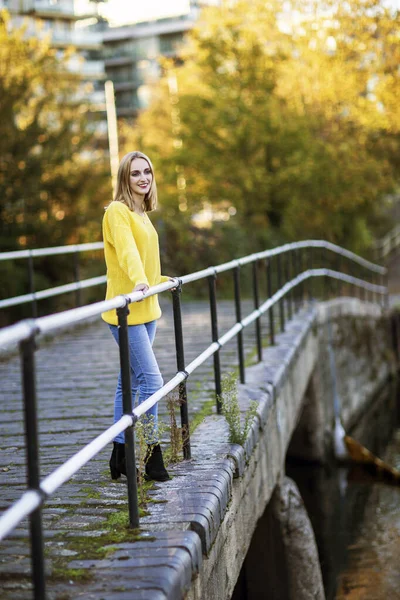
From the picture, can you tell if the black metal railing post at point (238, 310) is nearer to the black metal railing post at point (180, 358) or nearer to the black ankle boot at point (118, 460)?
the black metal railing post at point (180, 358)

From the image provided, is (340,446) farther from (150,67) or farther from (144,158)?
(150,67)

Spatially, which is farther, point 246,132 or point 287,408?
point 246,132

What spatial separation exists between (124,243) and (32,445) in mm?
1811

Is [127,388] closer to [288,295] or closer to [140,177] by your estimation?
[140,177]

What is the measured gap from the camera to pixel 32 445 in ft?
8.44

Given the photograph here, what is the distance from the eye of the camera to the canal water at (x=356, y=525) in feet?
25.8

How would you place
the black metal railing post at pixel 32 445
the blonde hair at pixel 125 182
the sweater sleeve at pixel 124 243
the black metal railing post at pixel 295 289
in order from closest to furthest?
the black metal railing post at pixel 32 445, the sweater sleeve at pixel 124 243, the blonde hair at pixel 125 182, the black metal railing post at pixel 295 289

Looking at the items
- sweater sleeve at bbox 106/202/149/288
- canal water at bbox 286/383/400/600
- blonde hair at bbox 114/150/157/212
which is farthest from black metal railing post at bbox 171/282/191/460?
canal water at bbox 286/383/400/600

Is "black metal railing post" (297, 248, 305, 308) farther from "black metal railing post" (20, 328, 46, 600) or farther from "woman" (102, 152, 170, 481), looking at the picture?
"black metal railing post" (20, 328, 46, 600)

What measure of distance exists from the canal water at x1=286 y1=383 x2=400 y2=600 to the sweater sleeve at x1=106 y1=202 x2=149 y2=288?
4443 mm

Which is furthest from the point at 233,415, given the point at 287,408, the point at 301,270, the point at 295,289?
the point at 301,270

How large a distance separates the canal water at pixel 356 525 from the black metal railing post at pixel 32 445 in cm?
530

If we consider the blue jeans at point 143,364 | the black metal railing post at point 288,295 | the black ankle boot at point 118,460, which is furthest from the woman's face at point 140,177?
the black metal railing post at point 288,295

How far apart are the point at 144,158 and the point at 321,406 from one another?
8.23 m
